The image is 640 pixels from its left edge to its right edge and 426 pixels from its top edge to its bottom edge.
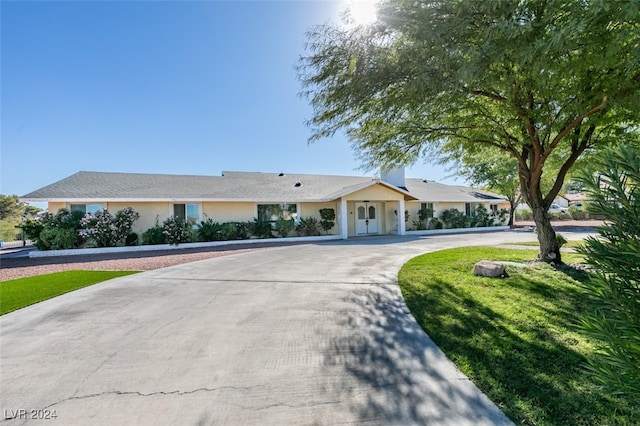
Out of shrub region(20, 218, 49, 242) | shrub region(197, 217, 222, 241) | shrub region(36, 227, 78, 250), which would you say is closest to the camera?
shrub region(36, 227, 78, 250)

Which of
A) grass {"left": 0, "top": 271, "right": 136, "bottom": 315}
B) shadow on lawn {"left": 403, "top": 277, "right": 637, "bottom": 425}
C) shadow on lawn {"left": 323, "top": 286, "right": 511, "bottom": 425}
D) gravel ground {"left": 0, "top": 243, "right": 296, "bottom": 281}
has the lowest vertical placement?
shadow on lawn {"left": 323, "top": 286, "right": 511, "bottom": 425}

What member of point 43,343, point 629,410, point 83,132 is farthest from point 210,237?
point 629,410

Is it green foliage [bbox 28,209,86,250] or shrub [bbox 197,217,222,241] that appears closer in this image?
green foliage [bbox 28,209,86,250]

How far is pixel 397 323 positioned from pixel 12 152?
54.5 feet

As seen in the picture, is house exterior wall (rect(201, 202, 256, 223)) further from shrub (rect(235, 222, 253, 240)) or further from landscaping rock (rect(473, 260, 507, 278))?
landscaping rock (rect(473, 260, 507, 278))

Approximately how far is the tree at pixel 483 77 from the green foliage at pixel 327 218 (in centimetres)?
1147

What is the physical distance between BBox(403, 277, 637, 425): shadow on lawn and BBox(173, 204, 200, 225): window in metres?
15.5

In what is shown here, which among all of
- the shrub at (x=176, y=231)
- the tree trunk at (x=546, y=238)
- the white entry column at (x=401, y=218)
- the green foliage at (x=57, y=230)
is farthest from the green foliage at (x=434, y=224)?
the green foliage at (x=57, y=230)

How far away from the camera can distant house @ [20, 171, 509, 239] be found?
1623 centimetres

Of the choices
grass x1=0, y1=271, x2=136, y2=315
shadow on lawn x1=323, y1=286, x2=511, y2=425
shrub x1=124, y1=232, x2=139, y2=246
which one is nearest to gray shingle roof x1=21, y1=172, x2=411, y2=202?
shrub x1=124, y1=232, x2=139, y2=246

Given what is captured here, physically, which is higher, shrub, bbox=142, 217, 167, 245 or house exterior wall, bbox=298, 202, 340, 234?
house exterior wall, bbox=298, 202, 340, 234

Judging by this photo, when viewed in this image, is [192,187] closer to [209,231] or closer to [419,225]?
[209,231]

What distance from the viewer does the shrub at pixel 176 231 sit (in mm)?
16266

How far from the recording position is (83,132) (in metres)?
14.6
